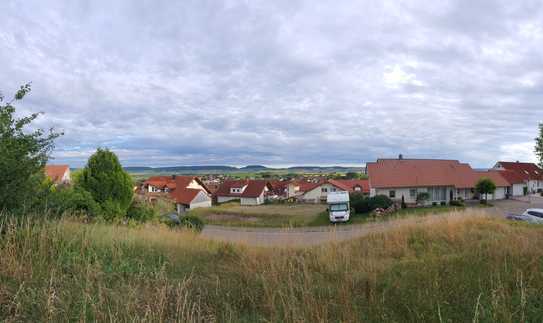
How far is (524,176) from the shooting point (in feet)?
200

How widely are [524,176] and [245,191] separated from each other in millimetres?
58003

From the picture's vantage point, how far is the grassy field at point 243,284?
3.04 metres

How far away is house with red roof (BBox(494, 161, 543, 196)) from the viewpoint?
54259 mm

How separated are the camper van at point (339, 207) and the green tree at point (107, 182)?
65.2 ft

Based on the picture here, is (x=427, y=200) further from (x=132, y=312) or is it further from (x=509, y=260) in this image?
(x=132, y=312)

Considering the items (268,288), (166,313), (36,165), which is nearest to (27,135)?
(36,165)

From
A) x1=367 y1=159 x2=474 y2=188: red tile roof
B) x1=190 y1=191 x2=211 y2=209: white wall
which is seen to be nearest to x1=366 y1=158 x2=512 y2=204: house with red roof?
x1=367 y1=159 x2=474 y2=188: red tile roof

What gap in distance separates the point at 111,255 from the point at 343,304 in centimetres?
401

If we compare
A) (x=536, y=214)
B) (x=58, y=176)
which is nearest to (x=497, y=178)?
(x=536, y=214)

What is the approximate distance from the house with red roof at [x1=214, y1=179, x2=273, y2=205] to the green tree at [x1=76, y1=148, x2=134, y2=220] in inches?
1928

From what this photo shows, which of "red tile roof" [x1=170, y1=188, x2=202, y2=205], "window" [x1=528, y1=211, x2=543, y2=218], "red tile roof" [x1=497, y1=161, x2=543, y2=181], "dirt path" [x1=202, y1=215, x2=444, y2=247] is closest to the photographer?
"dirt path" [x1=202, y1=215, x2=444, y2=247]

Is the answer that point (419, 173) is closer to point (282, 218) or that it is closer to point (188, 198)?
point (282, 218)

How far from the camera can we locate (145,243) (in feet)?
20.7

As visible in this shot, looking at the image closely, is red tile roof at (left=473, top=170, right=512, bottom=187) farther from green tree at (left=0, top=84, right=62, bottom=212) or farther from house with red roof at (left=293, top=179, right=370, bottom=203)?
green tree at (left=0, top=84, right=62, bottom=212)
